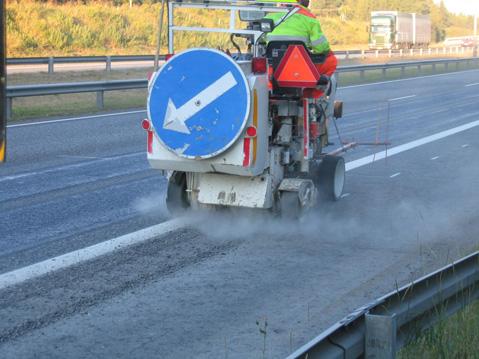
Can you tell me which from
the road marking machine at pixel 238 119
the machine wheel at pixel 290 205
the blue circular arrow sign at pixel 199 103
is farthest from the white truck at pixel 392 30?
the blue circular arrow sign at pixel 199 103

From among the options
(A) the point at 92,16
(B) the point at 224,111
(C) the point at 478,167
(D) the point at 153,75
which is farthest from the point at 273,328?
(A) the point at 92,16

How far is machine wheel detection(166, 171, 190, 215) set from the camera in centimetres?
836

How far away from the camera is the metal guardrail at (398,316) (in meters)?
3.94

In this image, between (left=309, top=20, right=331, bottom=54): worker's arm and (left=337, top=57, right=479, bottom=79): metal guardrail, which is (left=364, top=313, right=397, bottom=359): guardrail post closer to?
(left=309, top=20, right=331, bottom=54): worker's arm

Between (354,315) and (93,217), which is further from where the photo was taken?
(93,217)

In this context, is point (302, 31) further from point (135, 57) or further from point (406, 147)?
point (135, 57)

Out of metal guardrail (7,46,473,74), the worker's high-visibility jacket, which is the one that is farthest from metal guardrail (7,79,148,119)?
the worker's high-visibility jacket

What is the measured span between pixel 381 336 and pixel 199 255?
334 centimetres

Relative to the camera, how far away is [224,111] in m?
7.56

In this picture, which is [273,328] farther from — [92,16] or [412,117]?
[92,16]

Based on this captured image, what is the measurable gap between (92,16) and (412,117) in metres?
30.4

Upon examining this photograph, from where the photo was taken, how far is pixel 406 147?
14.1 metres

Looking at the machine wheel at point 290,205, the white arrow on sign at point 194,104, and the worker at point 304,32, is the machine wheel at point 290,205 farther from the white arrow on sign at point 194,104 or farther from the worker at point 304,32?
the white arrow on sign at point 194,104

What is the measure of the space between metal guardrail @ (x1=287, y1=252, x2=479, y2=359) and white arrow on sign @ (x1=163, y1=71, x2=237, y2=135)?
9.33 feet
